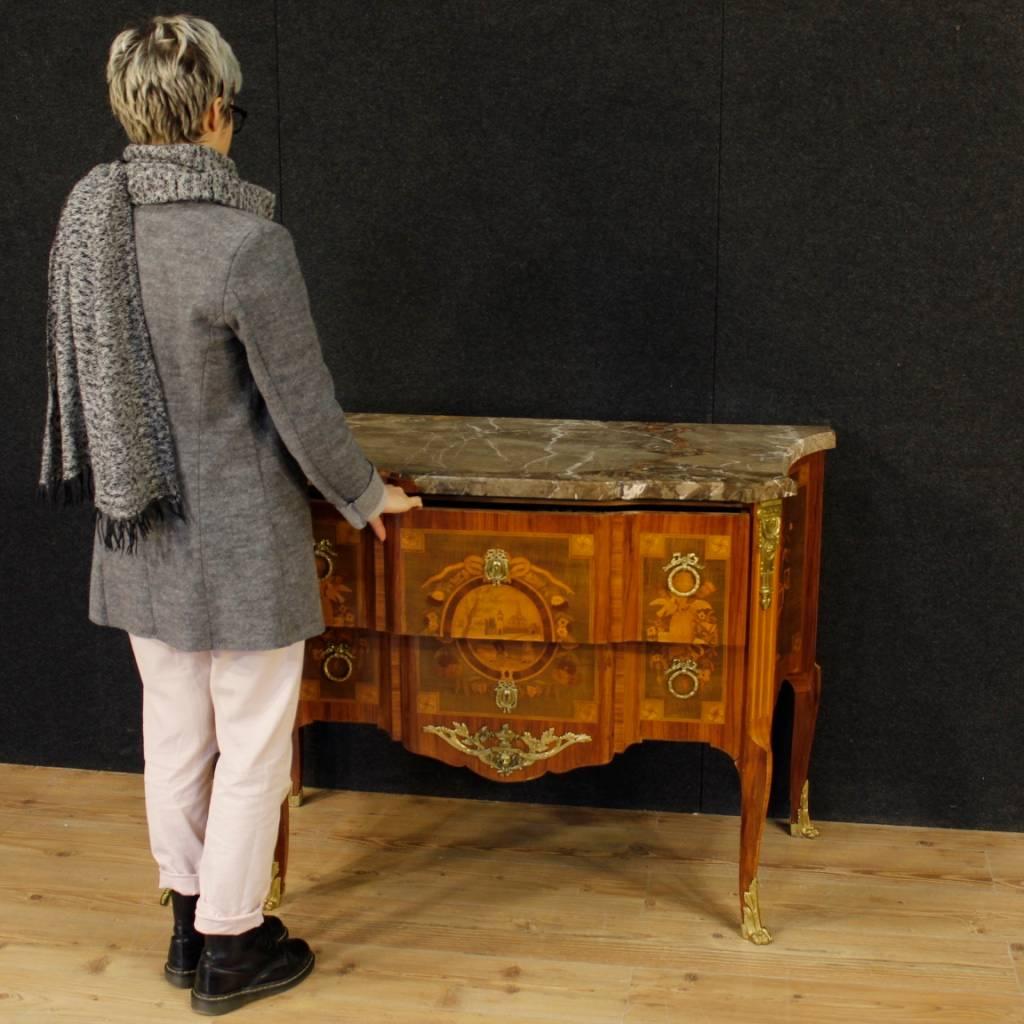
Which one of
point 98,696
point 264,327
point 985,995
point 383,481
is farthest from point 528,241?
point 985,995

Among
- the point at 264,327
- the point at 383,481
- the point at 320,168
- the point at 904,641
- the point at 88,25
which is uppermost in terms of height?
the point at 88,25

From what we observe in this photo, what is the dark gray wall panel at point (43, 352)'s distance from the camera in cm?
296

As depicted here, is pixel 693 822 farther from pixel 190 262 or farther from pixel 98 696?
pixel 190 262

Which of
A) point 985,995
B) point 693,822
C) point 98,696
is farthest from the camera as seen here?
point 98,696

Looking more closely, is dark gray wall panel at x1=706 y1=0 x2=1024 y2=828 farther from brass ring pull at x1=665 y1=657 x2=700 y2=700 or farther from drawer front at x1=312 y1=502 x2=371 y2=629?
drawer front at x1=312 y1=502 x2=371 y2=629

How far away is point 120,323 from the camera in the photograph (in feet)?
6.79

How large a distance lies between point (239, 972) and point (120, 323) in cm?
108

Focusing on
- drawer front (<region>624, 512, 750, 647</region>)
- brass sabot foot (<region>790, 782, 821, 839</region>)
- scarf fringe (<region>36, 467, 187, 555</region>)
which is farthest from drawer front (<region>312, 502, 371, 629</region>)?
brass sabot foot (<region>790, 782, 821, 839</region>)

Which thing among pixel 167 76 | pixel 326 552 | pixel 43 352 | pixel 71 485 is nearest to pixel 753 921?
pixel 326 552

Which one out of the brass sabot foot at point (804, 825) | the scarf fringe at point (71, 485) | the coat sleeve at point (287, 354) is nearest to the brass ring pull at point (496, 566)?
the coat sleeve at point (287, 354)

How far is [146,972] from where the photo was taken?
250 cm

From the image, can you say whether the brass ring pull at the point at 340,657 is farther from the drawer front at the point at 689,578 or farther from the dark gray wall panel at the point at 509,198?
the dark gray wall panel at the point at 509,198

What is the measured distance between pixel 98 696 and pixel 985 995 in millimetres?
1971

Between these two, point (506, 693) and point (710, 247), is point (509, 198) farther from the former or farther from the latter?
point (506, 693)
